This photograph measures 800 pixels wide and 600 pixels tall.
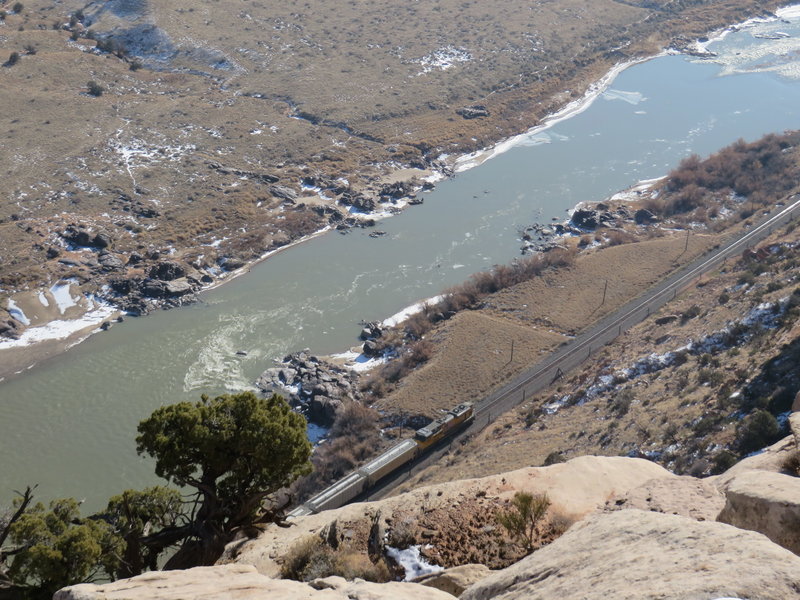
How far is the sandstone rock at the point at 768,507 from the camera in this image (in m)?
14.7

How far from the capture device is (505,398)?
2009 inches

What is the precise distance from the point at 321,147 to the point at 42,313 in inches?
1582

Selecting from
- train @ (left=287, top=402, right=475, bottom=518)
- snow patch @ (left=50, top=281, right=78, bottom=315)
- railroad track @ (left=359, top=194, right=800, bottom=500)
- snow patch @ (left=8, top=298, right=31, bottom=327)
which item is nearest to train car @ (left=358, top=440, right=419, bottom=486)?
train @ (left=287, top=402, right=475, bottom=518)

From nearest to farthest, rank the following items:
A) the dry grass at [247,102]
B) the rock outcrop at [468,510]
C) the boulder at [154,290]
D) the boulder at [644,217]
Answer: the rock outcrop at [468,510], the boulder at [154,290], the dry grass at [247,102], the boulder at [644,217]

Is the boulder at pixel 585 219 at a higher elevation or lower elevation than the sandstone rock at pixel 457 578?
lower

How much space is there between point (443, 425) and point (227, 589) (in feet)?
99.4

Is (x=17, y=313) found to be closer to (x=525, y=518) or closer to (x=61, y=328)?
(x=61, y=328)

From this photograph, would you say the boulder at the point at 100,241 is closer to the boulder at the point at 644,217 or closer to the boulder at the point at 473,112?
the boulder at the point at 644,217

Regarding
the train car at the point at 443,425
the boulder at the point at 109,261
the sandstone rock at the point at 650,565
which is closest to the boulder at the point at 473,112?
the boulder at the point at 109,261

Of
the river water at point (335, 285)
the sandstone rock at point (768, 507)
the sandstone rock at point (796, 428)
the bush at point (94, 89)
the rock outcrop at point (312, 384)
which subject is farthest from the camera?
the bush at point (94, 89)

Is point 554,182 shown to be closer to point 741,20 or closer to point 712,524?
point 712,524

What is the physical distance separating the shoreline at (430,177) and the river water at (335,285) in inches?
38.8

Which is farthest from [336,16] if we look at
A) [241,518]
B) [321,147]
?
[241,518]

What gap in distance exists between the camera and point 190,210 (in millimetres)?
78000
